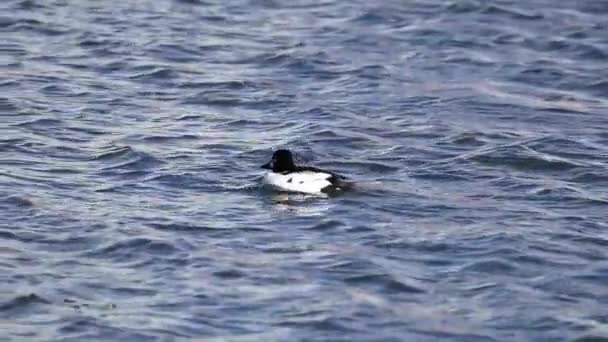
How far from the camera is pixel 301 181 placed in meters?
15.9

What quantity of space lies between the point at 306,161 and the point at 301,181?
164cm

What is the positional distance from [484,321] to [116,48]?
38.5ft

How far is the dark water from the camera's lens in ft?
40.6

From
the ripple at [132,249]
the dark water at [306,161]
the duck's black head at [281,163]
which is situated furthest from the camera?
the duck's black head at [281,163]

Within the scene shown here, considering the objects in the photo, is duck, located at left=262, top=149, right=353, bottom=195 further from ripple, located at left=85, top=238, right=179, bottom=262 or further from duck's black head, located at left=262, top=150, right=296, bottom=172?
ripple, located at left=85, top=238, right=179, bottom=262

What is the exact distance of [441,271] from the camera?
13352 millimetres

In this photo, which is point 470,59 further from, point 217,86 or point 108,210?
point 108,210

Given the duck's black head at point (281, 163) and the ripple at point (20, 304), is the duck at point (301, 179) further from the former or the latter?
the ripple at point (20, 304)

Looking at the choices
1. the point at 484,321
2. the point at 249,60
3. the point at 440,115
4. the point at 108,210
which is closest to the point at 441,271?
the point at 484,321

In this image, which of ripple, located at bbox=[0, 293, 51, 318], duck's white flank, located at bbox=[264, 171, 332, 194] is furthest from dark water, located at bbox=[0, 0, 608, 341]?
duck's white flank, located at bbox=[264, 171, 332, 194]

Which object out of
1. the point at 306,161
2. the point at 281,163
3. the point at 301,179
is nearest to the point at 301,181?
the point at 301,179

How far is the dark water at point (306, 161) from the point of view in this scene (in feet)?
40.6

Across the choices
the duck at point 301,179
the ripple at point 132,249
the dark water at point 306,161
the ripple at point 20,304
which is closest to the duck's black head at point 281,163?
the duck at point 301,179

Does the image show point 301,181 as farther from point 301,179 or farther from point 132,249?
point 132,249
